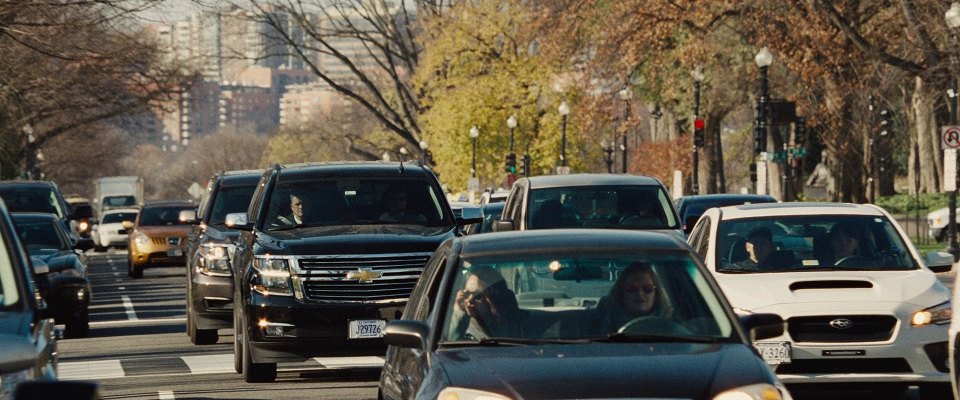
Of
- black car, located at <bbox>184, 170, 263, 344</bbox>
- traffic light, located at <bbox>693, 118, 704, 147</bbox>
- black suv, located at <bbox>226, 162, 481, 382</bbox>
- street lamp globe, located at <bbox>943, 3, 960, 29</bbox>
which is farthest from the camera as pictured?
traffic light, located at <bbox>693, 118, 704, 147</bbox>

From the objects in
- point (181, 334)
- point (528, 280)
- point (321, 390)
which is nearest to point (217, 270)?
point (181, 334)

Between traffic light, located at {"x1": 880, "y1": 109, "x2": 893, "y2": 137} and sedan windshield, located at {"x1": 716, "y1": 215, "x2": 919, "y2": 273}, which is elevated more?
traffic light, located at {"x1": 880, "y1": 109, "x2": 893, "y2": 137}

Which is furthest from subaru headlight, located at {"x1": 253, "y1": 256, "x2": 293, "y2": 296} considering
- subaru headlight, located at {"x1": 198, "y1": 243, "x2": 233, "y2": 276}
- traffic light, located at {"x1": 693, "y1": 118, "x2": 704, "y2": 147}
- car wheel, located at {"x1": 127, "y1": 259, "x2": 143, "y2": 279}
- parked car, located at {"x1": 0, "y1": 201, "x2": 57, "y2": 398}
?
traffic light, located at {"x1": 693, "y1": 118, "x2": 704, "y2": 147}

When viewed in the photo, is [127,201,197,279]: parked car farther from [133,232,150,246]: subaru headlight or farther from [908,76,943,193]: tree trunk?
[908,76,943,193]: tree trunk

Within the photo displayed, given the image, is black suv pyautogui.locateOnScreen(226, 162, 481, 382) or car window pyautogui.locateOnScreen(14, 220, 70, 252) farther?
car window pyautogui.locateOnScreen(14, 220, 70, 252)

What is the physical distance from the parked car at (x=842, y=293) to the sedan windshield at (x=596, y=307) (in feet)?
13.5

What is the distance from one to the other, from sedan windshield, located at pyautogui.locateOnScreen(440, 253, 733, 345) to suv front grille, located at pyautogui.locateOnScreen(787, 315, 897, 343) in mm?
4217

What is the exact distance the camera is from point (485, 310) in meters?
8.67

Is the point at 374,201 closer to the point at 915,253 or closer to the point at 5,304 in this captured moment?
the point at 915,253

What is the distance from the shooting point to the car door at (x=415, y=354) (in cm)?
842

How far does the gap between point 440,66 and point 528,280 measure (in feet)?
217

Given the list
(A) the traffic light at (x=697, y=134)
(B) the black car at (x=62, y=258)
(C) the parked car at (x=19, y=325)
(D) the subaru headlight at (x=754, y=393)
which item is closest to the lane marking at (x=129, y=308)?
(B) the black car at (x=62, y=258)

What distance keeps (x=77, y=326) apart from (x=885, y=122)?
5764 centimetres

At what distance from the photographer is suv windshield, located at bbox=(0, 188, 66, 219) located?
31.6 m
